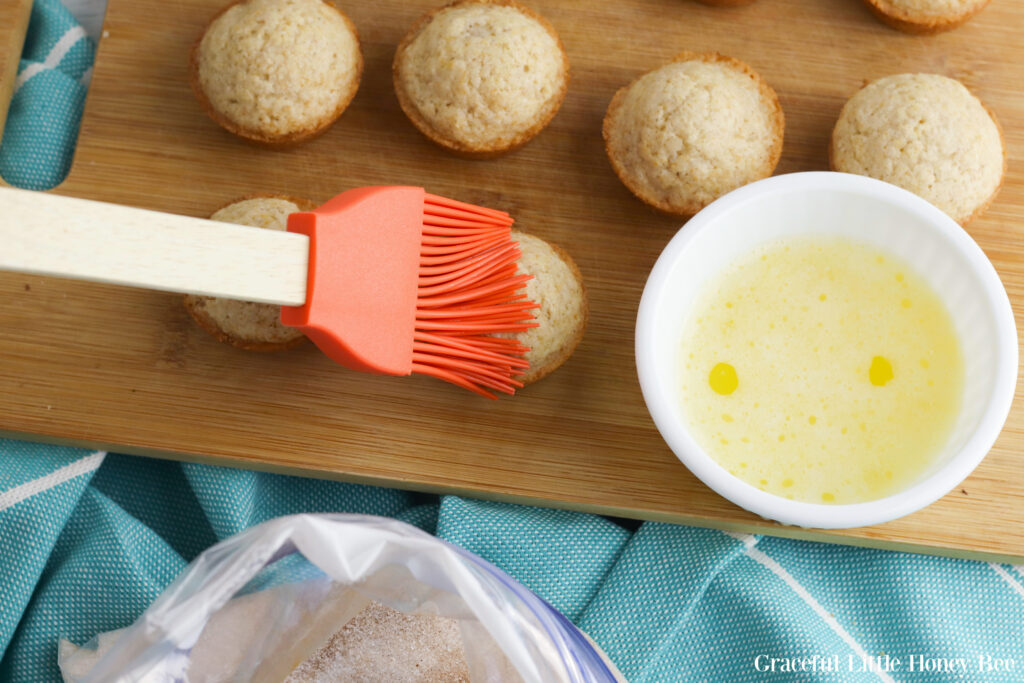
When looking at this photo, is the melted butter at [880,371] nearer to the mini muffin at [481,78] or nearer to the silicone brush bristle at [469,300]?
the silicone brush bristle at [469,300]

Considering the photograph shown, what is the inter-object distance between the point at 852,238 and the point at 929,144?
0.23 metres

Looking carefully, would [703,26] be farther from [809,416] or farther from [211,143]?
[211,143]

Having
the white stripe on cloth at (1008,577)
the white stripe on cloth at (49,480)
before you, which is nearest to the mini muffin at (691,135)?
the white stripe on cloth at (1008,577)

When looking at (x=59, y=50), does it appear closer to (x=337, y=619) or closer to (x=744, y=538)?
(x=337, y=619)

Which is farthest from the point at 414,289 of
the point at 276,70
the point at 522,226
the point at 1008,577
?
the point at 1008,577

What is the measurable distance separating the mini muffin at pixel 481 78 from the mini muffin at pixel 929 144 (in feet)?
1.96

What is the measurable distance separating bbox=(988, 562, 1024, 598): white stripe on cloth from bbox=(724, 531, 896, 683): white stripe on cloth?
11.8 inches

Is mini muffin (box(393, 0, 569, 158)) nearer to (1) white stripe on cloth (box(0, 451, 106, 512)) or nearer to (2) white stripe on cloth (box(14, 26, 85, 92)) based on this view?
(2) white stripe on cloth (box(14, 26, 85, 92))

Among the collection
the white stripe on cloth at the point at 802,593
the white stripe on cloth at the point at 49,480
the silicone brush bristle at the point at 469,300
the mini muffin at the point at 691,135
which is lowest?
the white stripe on cloth at the point at 802,593

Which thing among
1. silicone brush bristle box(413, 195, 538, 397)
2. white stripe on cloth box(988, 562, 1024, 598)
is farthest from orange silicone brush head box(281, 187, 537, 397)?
white stripe on cloth box(988, 562, 1024, 598)

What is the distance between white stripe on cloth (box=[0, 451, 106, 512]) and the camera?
1869 millimetres

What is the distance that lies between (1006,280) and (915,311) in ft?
0.99

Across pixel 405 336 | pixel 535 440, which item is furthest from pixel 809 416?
pixel 405 336

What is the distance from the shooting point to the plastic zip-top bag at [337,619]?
153cm
